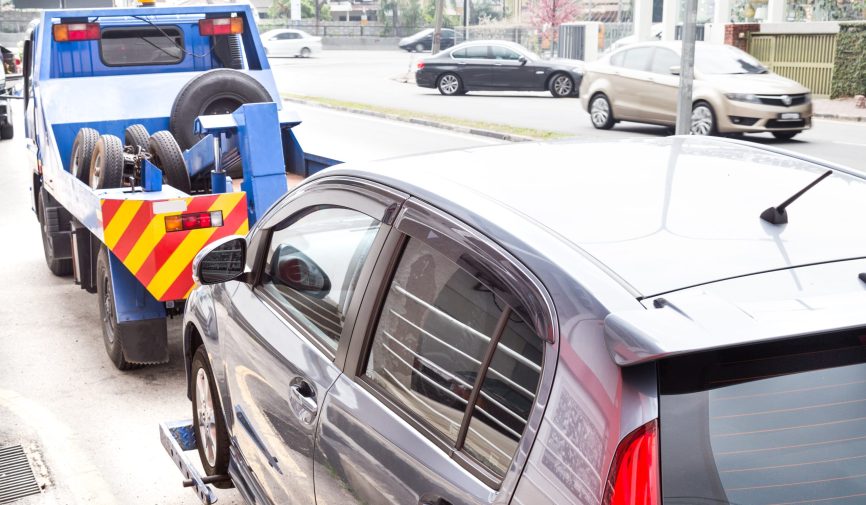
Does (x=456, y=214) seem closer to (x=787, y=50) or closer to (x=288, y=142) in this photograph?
(x=288, y=142)

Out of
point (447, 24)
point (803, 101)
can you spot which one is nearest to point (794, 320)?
point (803, 101)

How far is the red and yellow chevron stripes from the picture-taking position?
19.9ft

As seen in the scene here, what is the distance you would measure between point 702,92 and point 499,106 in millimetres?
8666

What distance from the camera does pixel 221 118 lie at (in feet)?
21.9

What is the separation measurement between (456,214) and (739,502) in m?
1.02

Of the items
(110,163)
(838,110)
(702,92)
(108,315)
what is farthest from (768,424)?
(838,110)

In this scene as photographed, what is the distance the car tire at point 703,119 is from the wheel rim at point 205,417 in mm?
14418

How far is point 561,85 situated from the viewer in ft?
92.7

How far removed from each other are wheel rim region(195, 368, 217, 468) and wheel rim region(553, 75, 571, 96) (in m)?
24.5

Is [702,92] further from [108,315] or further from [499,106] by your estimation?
[108,315]

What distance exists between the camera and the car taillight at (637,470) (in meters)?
1.95

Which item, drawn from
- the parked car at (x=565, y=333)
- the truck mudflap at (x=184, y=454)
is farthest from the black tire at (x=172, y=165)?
the parked car at (x=565, y=333)

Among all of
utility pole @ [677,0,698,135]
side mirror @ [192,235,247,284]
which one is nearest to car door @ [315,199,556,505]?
side mirror @ [192,235,247,284]

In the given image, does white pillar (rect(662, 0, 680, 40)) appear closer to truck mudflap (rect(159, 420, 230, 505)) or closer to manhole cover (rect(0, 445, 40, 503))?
manhole cover (rect(0, 445, 40, 503))
